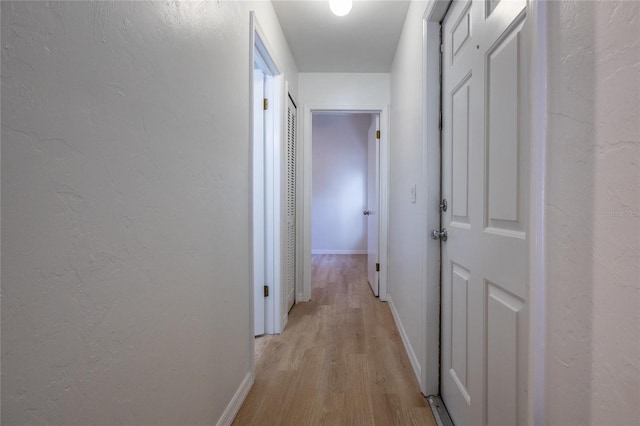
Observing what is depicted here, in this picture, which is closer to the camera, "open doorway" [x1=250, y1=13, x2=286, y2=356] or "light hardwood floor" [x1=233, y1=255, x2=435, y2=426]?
"light hardwood floor" [x1=233, y1=255, x2=435, y2=426]

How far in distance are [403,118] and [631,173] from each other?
1.97m

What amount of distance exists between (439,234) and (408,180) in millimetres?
629

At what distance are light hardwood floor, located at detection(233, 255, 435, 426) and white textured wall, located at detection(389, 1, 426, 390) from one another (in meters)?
0.19

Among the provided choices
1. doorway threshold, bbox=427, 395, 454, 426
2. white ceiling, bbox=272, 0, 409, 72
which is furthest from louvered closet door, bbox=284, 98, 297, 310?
doorway threshold, bbox=427, 395, 454, 426

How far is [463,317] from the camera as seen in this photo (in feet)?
4.24

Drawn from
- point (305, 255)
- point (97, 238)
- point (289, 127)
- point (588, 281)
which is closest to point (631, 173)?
point (588, 281)

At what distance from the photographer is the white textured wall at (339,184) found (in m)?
6.18

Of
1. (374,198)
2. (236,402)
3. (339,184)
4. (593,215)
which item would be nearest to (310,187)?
(374,198)

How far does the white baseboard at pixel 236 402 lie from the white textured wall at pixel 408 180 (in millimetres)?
910

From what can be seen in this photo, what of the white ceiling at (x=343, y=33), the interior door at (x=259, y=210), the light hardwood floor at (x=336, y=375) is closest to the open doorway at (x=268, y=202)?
the interior door at (x=259, y=210)

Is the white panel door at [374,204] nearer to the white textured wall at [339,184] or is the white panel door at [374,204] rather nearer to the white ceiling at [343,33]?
the white ceiling at [343,33]

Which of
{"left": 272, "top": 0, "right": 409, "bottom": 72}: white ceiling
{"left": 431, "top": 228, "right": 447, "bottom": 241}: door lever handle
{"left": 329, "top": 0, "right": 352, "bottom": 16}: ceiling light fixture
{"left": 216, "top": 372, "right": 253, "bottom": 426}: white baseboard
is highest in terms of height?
{"left": 272, "top": 0, "right": 409, "bottom": 72}: white ceiling

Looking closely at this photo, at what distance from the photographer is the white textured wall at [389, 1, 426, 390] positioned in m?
1.77

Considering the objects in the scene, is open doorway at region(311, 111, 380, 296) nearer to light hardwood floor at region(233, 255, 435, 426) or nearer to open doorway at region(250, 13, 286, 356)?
light hardwood floor at region(233, 255, 435, 426)
